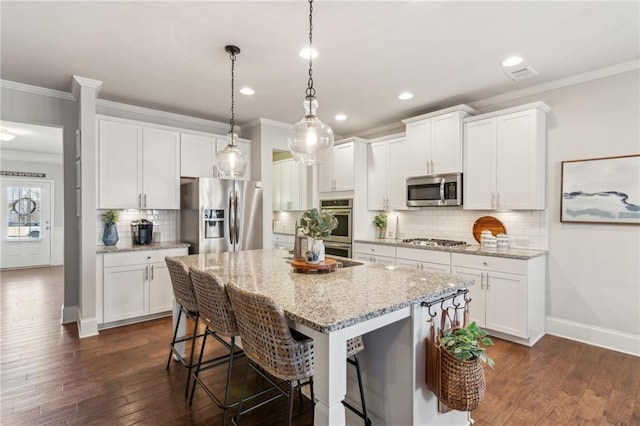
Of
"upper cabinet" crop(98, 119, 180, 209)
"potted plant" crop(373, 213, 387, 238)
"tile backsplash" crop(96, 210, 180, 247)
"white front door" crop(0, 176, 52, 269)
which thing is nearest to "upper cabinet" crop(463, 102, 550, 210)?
"potted plant" crop(373, 213, 387, 238)

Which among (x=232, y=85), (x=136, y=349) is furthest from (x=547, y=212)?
(x=136, y=349)

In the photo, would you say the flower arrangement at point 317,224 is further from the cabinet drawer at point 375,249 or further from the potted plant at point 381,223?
the potted plant at point 381,223

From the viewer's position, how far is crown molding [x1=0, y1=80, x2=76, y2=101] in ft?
11.4

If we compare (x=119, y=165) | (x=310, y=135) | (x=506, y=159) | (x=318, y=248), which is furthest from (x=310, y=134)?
(x=119, y=165)

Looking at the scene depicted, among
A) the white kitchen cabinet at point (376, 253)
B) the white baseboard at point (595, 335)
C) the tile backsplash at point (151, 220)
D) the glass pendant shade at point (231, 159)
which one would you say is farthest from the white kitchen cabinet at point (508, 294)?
the tile backsplash at point (151, 220)

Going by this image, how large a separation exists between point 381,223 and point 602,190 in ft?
8.68

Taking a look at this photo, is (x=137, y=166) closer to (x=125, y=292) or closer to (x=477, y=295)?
(x=125, y=292)

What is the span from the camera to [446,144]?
4.07 metres

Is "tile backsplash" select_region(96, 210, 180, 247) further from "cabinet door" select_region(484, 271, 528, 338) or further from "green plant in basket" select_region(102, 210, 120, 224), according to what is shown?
"cabinet door" select_region(484, 271, 528, 338)

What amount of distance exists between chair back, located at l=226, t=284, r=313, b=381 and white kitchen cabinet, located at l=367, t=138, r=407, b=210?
133 inches

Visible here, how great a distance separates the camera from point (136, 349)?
10.3 ft

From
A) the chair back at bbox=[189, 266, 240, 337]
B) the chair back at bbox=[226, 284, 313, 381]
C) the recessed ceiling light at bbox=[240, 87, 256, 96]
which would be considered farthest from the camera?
the recessed ceiling light at bbox=[240, 87, 256, 96]

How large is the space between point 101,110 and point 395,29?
3672 millimetres

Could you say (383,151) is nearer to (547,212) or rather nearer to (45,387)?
(547,212)
